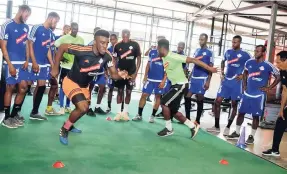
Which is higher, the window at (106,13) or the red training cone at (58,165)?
the window at (106,13)

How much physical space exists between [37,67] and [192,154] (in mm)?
2852

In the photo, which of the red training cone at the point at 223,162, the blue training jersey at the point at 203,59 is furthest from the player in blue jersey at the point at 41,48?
the red training cone at the point at 223,162

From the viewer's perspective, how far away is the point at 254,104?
17.6 feet

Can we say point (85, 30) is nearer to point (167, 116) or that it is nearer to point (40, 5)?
point (40, 5)

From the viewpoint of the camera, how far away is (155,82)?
6.65 metres

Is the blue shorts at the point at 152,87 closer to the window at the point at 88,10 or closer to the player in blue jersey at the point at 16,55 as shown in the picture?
the player in blue jersey at the point at 16,55

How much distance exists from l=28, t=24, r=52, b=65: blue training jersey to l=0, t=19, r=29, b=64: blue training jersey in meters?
0.38

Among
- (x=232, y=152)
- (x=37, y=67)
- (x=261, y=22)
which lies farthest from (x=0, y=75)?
(x=261, y=22)

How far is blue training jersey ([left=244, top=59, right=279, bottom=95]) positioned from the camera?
5377 millimetres

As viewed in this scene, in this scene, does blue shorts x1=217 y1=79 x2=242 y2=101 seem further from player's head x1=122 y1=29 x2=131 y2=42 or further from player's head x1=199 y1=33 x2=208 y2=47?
player's head x1=122 y1=29 x2=131 y2=42

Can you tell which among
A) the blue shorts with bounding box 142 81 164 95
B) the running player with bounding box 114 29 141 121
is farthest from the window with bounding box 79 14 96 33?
the blue shorts with bounding box 142 81 164 95

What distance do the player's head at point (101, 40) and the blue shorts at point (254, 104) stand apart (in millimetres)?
2953

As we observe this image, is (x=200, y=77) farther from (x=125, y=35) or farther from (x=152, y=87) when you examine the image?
(x=125, y=35)

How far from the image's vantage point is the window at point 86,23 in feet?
45.3
